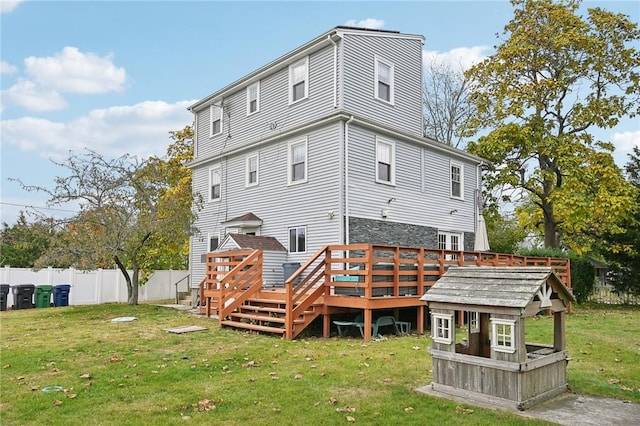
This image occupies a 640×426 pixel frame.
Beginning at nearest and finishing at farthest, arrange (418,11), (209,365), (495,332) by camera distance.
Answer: (495,332) → (209,365) → (418,11)

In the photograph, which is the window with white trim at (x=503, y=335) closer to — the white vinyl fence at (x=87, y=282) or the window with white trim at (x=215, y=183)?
the window with white trim at (x=215, y=183)

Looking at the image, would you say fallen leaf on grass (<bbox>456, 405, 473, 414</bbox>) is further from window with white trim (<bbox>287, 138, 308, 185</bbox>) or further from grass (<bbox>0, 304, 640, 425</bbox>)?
window with white trim (<bbox>287, 138, 308, 185</bbox>)

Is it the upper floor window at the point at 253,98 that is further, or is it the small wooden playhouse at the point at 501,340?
the upper floor window at the point at 253,98

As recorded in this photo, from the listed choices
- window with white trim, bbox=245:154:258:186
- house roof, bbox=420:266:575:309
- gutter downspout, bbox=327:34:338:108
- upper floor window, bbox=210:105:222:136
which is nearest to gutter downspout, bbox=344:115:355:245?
gutter downspout, bbox=327:34:338:108

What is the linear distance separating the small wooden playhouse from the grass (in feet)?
1.26

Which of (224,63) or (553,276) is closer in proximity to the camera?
(553,276)

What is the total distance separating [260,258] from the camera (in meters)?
12.1

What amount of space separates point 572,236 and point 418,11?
13.1 metres

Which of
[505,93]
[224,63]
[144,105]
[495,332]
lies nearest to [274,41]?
[224,63]

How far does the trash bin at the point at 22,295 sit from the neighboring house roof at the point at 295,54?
31.4 feet

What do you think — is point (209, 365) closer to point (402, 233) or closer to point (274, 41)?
point (402, 233)

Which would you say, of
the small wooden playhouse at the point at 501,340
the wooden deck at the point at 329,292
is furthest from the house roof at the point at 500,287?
the wooden deck at the point at 329,292

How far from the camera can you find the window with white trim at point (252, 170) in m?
16.7

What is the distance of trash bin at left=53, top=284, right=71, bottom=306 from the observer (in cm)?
1889
